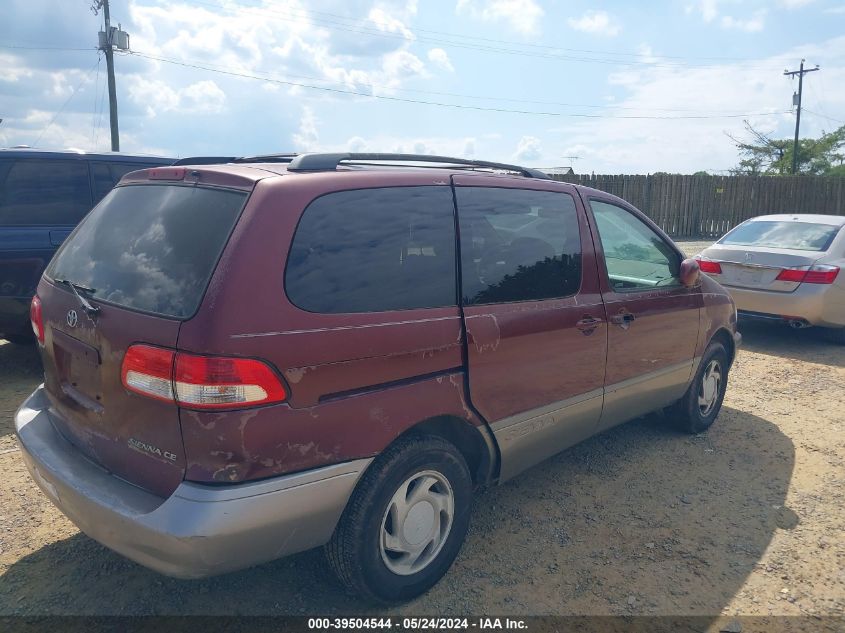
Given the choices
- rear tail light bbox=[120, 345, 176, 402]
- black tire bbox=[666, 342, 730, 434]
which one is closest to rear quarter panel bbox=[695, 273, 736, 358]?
black tire bbox=[666, 342, 730, 434]

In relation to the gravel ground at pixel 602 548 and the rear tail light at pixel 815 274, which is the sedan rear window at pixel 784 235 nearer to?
the rear tail light at pixel 815 274

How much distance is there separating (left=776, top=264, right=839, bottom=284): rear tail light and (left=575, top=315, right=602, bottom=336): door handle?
15.5 ft

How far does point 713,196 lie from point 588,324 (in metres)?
20.7

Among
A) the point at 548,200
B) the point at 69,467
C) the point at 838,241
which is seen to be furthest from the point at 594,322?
the point at 838,241

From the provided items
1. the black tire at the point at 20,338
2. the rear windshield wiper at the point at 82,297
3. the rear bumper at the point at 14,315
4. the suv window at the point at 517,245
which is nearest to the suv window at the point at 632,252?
the suv window at the point at 517,245

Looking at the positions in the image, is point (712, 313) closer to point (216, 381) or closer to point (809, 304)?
point (809, 304)

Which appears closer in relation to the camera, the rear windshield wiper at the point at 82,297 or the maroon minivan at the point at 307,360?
the maroon minivan at the point at 307,360

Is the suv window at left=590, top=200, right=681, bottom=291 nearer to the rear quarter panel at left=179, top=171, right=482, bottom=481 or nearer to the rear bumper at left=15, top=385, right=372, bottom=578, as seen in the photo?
the rear quarter panel at left=179, top=171, right=482, bottom=481

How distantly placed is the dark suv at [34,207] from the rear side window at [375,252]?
12.9 ft

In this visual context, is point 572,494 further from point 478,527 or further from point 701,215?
point 701,215

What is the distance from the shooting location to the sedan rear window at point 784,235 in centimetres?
752

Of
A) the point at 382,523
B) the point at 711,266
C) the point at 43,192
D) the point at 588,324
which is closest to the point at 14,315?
the point at 43,192

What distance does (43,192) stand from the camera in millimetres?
5629

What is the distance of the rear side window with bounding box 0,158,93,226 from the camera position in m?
5.47
